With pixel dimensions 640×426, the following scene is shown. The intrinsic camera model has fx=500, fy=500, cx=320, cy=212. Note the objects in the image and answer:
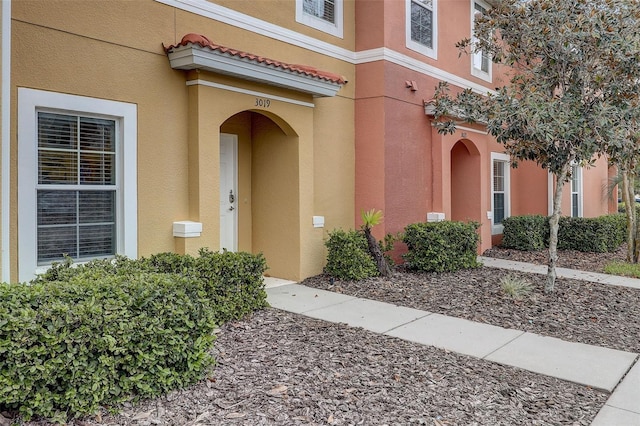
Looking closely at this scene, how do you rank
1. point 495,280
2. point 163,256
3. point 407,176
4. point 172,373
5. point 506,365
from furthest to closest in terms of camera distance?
point 407,176
point 495,280
point 163,256
point 506,365
point 172,373

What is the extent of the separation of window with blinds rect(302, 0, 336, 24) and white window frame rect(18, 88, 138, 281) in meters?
4.20

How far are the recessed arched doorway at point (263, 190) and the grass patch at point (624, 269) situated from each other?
683cm

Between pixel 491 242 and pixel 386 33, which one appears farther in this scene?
pixel 491 242

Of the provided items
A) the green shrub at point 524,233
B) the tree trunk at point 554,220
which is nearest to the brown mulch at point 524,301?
the tree trunk at point 554,220

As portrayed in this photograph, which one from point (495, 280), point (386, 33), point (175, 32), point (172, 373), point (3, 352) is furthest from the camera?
point (386, 33)

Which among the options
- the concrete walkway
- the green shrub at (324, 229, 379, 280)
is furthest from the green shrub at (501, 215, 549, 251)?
the concrete walkway

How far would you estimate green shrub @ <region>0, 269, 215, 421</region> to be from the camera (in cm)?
332

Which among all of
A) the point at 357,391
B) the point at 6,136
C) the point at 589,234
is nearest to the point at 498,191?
the point at 589,234

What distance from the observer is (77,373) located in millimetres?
3479

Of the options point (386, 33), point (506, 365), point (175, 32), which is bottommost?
point (506, 365)

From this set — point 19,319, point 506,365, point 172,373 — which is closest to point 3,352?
point 19,319

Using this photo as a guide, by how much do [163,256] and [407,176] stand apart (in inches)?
237

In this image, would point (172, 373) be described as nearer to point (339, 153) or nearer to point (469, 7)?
point (339, 153)

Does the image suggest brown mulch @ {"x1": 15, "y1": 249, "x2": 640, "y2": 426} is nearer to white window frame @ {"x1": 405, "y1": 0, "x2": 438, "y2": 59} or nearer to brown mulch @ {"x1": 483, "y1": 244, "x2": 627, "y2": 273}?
brown mulch @ {"x1": 483, "y1": 244, "x2": 627, "y2": 273}
